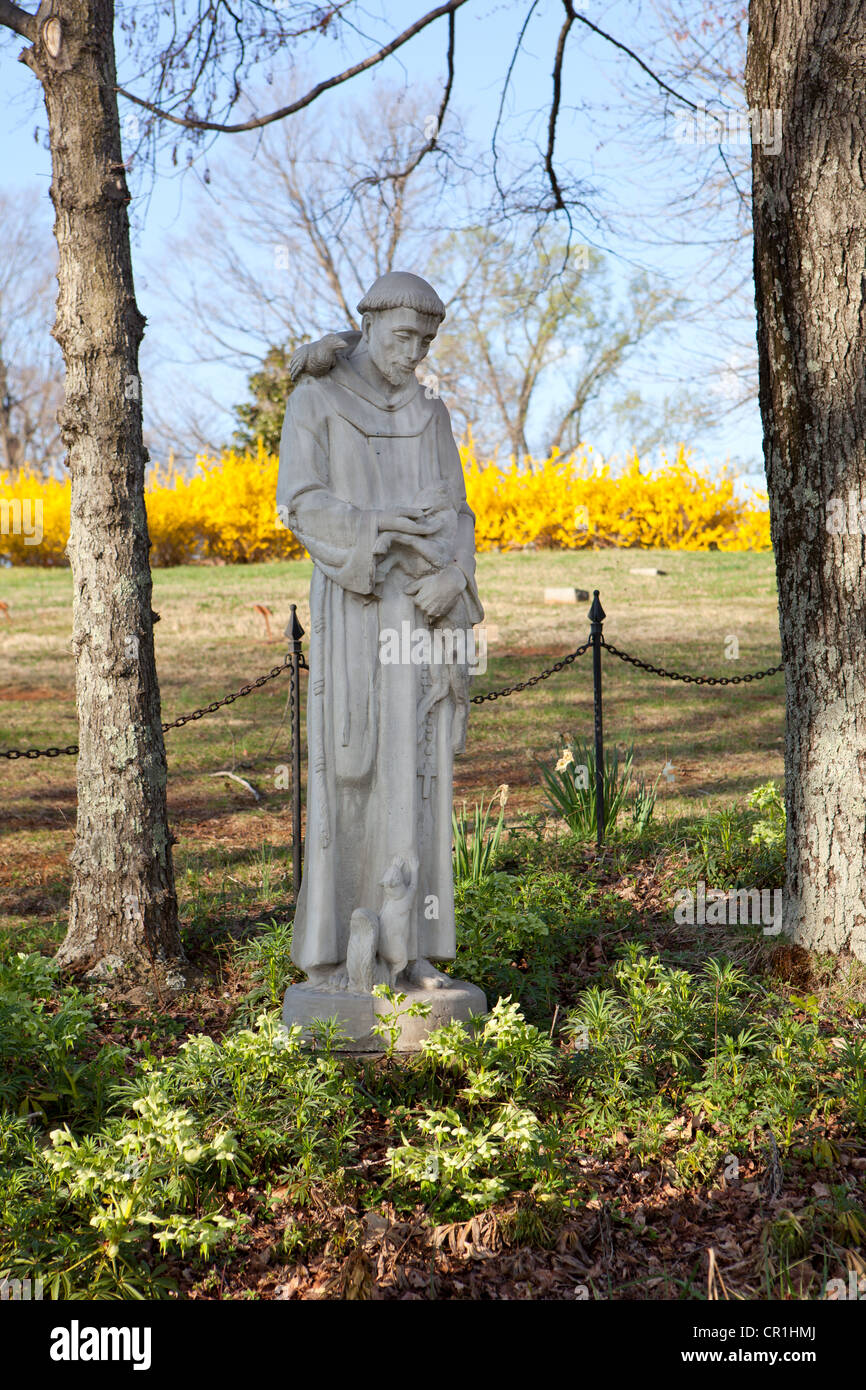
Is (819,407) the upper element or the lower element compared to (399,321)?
lower

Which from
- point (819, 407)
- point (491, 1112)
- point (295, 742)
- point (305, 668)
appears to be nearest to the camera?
point (491, 1112)

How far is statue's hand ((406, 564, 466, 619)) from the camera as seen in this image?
4035mm

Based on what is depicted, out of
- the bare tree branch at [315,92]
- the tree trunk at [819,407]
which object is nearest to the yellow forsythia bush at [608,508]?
the bare tree branch at [315,92]

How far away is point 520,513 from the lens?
73.8ft

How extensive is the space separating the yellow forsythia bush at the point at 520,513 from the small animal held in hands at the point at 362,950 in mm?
17802

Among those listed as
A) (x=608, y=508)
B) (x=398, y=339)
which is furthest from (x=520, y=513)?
(x=398, y=339)

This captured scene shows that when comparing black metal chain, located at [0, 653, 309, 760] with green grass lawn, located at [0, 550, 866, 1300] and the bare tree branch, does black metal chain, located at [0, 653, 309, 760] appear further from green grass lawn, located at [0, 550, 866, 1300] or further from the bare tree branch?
the bare tree branch

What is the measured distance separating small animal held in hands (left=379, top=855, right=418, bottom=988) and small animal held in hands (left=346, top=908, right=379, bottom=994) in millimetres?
39

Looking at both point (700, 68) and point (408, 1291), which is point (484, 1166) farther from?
point (700, 68)

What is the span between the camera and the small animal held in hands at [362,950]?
4.09 metres

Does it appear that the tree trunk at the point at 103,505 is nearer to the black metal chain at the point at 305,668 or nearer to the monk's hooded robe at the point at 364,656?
the black metal chain at the point at 305,668

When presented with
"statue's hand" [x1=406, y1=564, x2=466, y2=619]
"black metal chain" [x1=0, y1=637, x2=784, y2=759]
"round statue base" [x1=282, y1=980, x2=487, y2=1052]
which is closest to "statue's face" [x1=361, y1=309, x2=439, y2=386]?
"statue's hand" [x1=406, y1=564, x2=466, y2=619]

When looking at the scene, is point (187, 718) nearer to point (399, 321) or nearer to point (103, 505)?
point (103, 505)

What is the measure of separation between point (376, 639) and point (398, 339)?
1.05 meters
